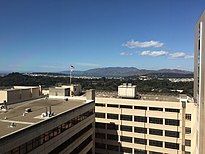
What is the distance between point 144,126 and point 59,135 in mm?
27877

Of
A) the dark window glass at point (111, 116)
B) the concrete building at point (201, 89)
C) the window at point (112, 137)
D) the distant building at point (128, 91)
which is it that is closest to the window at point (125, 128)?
the window at point (112, 137)

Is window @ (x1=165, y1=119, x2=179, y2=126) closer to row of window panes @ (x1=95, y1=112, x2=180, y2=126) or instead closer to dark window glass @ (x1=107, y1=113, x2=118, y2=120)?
row of window panes @ (x1=95, y1=112, x2=180, y2=126)

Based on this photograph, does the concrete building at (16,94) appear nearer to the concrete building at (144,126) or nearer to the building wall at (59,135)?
the building wall at (59,135)

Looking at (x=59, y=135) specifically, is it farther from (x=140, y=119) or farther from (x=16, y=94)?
(x=140, y=119)

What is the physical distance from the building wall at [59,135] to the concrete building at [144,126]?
13495 mm

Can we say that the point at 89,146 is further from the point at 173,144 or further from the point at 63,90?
the point at 173,144

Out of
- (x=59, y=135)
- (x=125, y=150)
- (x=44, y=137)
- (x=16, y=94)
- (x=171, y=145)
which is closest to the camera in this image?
(x=44, y=137)

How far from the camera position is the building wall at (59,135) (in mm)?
22062

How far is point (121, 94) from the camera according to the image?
58469 millimetres

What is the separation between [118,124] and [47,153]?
29887 mm

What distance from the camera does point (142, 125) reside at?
52.2m

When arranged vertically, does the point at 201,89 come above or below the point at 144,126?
above

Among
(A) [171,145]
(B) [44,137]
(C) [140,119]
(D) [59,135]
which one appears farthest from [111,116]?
(B) [44,137]

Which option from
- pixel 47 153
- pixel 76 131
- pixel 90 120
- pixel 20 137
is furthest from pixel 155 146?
pixel 20 137
